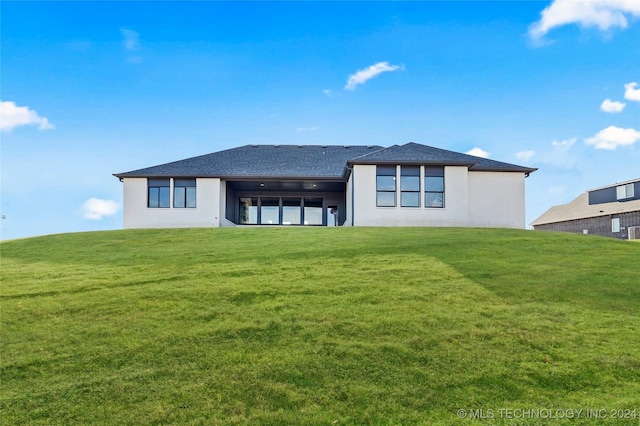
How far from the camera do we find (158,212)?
26.2 meters

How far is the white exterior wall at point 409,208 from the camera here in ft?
76.8

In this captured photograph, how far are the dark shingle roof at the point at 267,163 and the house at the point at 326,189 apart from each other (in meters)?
0.06

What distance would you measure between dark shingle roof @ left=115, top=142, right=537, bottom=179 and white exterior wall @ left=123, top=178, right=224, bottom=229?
943 mm

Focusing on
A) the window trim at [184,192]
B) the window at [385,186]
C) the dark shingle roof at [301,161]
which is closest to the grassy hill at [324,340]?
the window at [385,186]

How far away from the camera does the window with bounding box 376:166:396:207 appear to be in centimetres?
2353

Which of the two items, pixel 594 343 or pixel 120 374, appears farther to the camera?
pixel 594 343

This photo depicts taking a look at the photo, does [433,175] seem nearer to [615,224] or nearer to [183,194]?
[183,194]

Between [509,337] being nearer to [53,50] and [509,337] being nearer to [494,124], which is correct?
[494,124]

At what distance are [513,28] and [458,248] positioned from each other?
11025 millimetres

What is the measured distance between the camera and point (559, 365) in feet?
22.5

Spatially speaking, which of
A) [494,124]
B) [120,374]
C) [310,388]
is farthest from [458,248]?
[120,374]

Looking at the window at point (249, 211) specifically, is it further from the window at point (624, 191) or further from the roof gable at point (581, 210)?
the window at point (624, 191)

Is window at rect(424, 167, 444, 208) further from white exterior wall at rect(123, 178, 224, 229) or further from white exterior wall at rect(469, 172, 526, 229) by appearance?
white exterior wall at rect(123, 178, 224, 229)

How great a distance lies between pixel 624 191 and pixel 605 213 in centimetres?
279
